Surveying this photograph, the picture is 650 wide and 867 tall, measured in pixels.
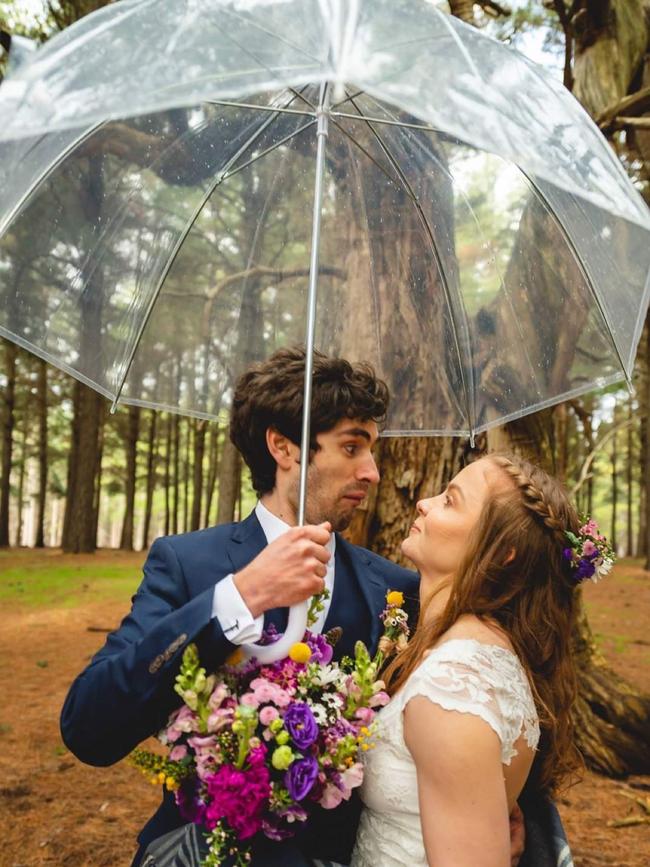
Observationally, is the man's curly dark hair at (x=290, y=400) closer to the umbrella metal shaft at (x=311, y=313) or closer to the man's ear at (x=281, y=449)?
the man's ear at (x=281, y=449)

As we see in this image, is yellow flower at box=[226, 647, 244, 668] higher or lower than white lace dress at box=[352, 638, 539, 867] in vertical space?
higher

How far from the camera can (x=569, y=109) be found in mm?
2252

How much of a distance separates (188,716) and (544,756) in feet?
4.48

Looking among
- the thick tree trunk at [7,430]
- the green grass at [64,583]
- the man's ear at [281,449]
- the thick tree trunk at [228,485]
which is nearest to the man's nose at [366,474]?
the man's ear at [281,449]

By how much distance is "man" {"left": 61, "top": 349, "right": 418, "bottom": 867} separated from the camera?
1.96 metres

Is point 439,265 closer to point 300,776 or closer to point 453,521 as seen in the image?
point 453,521

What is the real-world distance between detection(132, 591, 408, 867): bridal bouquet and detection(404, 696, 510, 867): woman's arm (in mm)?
178

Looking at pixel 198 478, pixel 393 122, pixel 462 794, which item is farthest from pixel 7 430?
pixel 462 794

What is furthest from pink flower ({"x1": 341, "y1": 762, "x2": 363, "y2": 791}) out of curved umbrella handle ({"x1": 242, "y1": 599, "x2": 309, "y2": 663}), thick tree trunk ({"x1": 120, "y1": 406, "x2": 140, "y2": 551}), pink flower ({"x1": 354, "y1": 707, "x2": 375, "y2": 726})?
thick tree trunk ({"x1": 120, "y1": 406, "x2": 140, "y2": 551})

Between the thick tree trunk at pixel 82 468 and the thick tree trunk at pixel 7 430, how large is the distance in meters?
2.40

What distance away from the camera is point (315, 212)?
2.32 m

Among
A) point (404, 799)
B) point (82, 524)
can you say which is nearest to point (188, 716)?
point (404, 799)

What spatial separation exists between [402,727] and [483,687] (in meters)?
0.31

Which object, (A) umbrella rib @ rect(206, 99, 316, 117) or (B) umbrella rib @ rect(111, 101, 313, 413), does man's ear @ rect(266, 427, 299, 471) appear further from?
(A) umbrella rib @ rect(206, 99, 316, 117)
